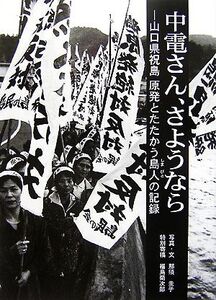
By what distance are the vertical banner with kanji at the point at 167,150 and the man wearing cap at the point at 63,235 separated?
40cm

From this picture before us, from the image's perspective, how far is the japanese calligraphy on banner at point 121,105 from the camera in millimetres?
2779

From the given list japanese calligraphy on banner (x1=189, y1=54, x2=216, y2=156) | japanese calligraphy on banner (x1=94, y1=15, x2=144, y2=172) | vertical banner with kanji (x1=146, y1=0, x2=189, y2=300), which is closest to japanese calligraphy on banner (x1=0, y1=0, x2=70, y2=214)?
japanese calligraphy on banner (x1=94, y1=15, x2=144, y2=172)

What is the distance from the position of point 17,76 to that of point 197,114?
977mm

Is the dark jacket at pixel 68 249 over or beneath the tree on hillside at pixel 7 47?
beneath

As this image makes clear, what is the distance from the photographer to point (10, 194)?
279 cm

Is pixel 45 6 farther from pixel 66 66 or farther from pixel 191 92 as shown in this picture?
pixel 191 92

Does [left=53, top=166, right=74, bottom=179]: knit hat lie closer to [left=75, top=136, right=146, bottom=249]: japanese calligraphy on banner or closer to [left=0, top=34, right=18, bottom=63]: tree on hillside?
[left=75, top=136, right=146, bottom=249]: japanese calligraphy on banner

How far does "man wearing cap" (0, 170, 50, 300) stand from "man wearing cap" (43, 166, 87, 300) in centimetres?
6

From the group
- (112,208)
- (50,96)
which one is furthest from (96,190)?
(50,96)

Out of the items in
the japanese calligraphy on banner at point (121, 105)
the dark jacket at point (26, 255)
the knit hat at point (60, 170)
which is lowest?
the dark jacket at point (26, 255)

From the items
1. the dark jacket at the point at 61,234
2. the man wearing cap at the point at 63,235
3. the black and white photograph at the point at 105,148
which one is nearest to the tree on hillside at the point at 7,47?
the black and white photograph at the point at 105,148

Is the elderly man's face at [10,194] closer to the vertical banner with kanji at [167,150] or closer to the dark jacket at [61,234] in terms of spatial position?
the dark jacket at [61,234]

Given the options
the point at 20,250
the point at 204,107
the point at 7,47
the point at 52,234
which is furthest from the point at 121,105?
the point at 20,250

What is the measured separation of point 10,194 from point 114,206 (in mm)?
563
